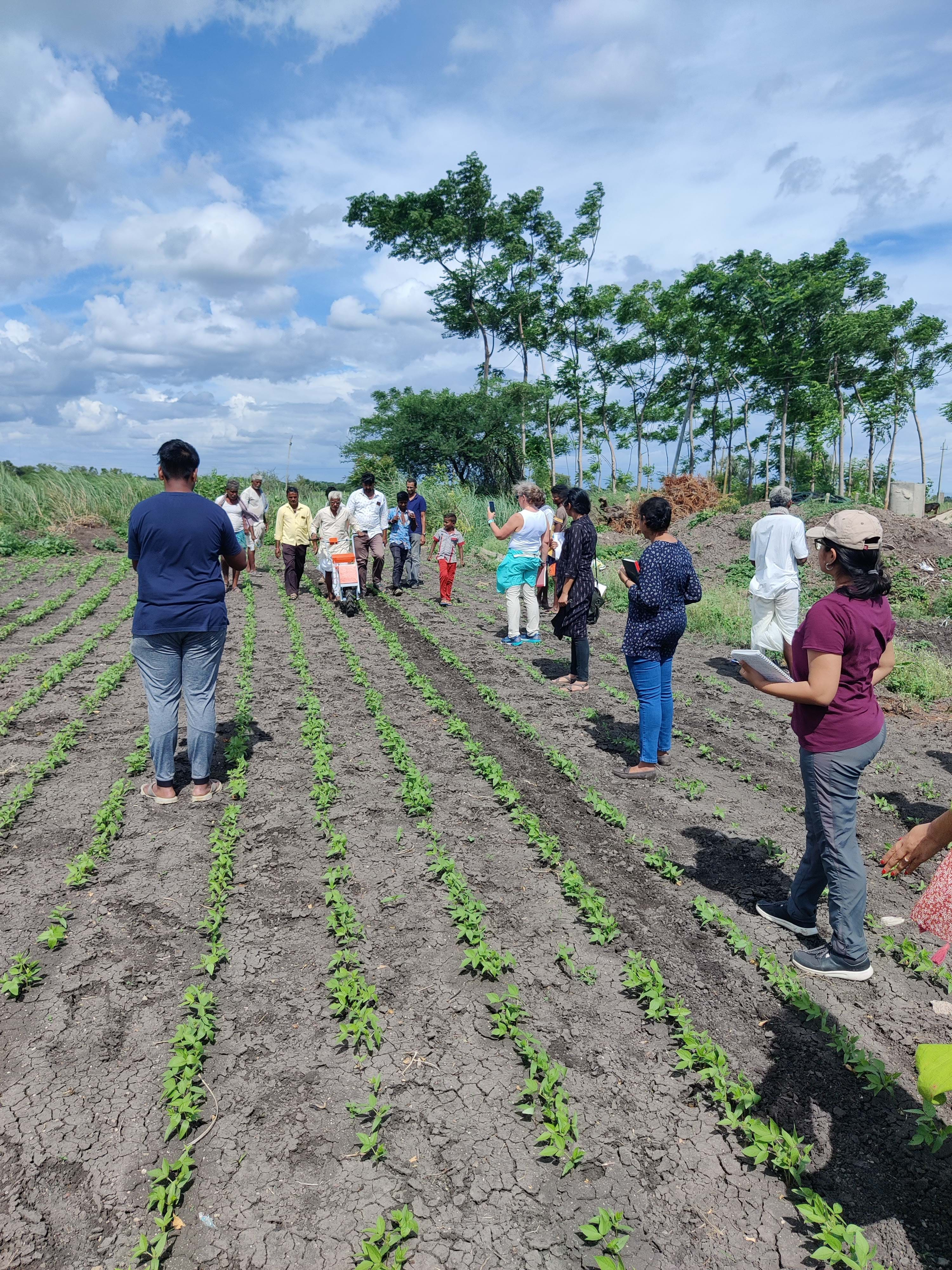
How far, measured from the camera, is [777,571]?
7438 millimetres

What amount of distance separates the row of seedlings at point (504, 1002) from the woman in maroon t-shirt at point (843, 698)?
142 centimetres

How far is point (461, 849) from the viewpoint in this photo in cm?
458

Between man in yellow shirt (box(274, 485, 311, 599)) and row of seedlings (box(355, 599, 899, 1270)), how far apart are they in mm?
7035

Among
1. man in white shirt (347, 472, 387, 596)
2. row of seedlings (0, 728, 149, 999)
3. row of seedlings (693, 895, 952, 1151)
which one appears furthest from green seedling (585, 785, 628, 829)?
man in white shirt (347, 472, 387, 596)

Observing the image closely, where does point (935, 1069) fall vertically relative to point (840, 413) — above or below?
below

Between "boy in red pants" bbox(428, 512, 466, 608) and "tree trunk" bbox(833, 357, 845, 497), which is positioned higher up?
"tree trunk" bbox(833, 357, 845, 497)

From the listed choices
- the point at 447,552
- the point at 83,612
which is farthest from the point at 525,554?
the point at 83,612

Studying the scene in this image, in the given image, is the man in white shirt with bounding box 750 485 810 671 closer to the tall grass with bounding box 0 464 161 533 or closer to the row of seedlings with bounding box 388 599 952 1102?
the row of seedlings with bounding box 388 599 952 1102

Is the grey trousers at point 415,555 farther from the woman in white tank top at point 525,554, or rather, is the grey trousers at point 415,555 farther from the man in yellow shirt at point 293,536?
the woman in white tank top at point 525,554

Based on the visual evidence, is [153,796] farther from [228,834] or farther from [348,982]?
[348,982]

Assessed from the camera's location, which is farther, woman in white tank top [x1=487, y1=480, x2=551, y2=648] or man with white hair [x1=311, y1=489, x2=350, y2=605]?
man with white hair [x1=311, y1=489, x2=350, y2=605]

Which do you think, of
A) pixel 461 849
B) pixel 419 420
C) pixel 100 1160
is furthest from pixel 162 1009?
pixel 419 420

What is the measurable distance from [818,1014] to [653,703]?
251 cm

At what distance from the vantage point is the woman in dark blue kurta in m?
7.12
